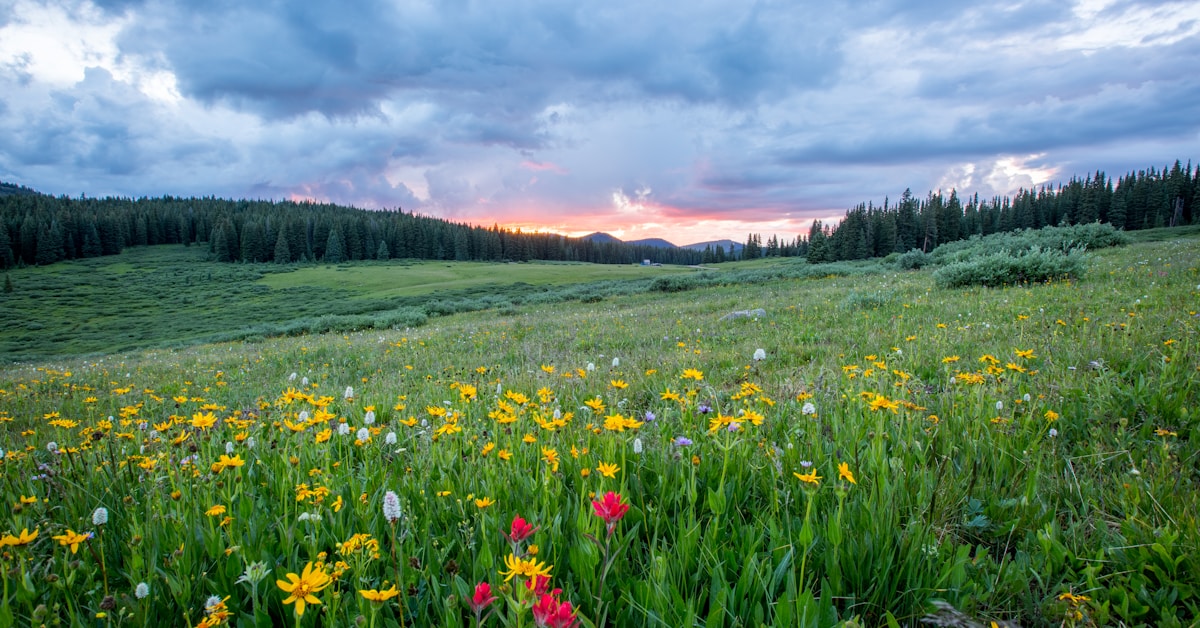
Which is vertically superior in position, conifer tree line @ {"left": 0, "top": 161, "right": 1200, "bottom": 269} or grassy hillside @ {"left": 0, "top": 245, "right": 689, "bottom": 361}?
conifer tree line @ {"left": 0, "top": 161, "right": 1200, "bottom": 269}

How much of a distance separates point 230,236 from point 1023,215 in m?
161

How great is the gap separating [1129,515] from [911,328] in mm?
6091

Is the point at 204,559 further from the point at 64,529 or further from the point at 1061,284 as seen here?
the point at 1061,284

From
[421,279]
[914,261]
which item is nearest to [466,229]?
[421,279]

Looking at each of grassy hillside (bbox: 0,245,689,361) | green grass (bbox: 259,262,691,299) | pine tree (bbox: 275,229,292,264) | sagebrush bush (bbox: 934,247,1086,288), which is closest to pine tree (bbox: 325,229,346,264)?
pine tree (bbox: 275,229,292,264)

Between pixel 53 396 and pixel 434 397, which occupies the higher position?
pixel 434 397

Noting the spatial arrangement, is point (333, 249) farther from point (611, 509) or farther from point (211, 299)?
point (611, 509)

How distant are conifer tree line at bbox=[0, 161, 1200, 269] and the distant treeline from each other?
0.24m

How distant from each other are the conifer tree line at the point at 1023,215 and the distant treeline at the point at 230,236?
83.9 m

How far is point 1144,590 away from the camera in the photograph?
169 cm

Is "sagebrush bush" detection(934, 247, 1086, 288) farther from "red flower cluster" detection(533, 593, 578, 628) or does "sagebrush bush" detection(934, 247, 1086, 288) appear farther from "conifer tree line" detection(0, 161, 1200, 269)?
"conifer tree line" detection(0, 161, 1200, 269)

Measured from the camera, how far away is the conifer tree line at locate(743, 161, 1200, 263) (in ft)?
276

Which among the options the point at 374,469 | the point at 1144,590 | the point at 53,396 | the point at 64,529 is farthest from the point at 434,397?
the point at 53,396

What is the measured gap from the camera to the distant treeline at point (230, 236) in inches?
3821
